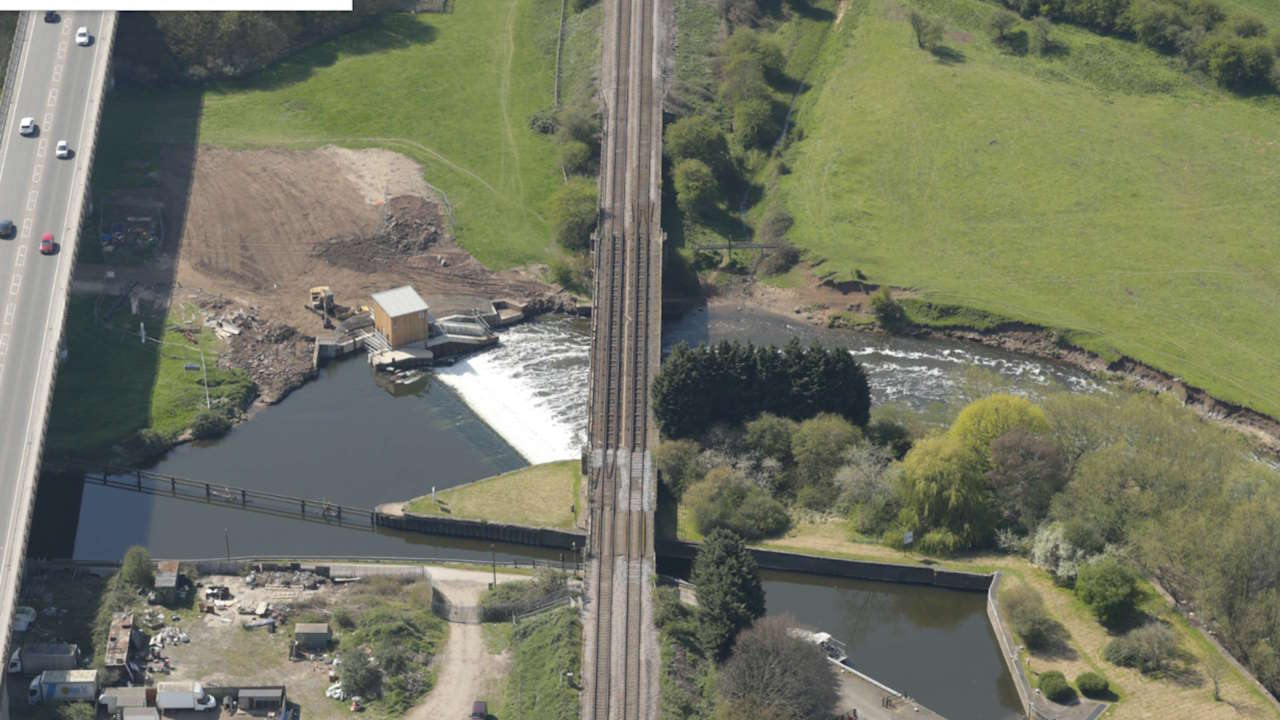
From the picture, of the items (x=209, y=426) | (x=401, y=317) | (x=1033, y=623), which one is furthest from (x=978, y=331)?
(x=209, y=426)

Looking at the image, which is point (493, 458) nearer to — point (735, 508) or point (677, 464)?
point (677, 464)

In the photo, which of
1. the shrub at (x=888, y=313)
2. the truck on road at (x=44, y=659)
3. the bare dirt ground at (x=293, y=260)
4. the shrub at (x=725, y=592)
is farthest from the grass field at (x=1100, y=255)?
the truck on road at (x=44, y=659)

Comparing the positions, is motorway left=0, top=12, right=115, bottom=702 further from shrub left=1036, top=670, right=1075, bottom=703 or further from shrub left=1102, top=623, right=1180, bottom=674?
shrub left=1102, top=623, right=1180, bottom=674

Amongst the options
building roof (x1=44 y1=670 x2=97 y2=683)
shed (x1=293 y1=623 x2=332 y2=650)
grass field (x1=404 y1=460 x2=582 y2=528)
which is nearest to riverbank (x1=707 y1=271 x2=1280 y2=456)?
grass field (x1=404 y1=460 x2=582 y2=528)

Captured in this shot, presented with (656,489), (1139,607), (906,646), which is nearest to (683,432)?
(656,489)

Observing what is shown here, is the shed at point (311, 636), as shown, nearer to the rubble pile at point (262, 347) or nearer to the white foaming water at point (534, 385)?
the white foaming water at point (534, 385)

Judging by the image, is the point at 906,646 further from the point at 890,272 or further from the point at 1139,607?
the point at 890,272

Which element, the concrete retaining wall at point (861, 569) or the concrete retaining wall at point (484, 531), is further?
the concrete retaining wall at point (484, 531)
